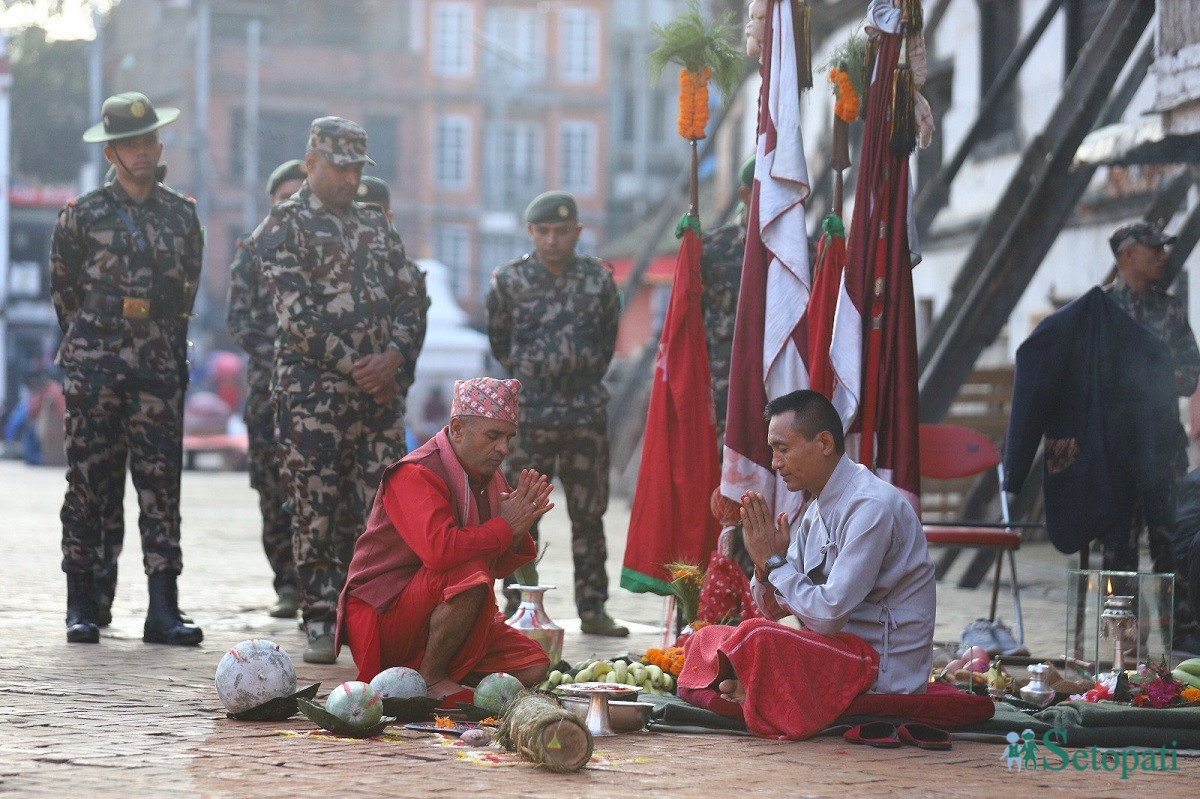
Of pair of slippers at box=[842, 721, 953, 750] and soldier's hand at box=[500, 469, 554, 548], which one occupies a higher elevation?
soldier's hand at box=[500, 469, 554, 548]

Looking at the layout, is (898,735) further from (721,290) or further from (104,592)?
(104,592)

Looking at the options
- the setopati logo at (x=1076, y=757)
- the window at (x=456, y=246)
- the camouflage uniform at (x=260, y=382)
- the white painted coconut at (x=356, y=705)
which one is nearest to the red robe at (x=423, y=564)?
the white painted coconut at (x=356, y=705)

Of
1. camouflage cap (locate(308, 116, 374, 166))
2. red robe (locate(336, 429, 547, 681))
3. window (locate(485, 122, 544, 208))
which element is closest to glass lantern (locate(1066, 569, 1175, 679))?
red robe (locate(336, 429, 547, 681))

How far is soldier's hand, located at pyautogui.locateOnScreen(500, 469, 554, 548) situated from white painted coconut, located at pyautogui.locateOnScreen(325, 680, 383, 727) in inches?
37.7

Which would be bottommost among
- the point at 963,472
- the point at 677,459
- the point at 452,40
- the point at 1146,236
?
the point at 963,472

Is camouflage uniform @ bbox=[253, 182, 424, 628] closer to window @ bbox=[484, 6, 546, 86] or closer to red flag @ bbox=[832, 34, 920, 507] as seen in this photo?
red flag @ bbox=[832, 34, 920, 507]

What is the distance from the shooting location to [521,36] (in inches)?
2227

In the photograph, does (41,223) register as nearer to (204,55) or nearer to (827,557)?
(204,55)

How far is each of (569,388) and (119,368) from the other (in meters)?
2.45

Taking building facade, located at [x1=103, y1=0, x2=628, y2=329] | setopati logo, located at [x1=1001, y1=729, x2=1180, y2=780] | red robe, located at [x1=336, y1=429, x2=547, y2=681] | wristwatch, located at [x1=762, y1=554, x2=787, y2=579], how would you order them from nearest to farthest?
setopati logo, located at [x1=1001, y1=729, x2=1180, y2=780] < wristwatch, located at [x1=762, y1=554, x2=787, y2=579] < red robe, located at [x1=336, y1=429, x2=547, y2=681] < building facade, located at [x1=103, y1=0, x2=628, y2=329]

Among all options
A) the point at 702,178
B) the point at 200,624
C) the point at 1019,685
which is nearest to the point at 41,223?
the point at 702,178

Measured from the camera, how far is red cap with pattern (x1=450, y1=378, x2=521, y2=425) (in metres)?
6.93

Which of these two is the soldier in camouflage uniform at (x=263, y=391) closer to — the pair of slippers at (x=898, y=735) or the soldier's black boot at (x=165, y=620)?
the soldier's black boot at (x=165, y=620)

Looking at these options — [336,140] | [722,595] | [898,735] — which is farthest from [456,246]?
[898,735]
